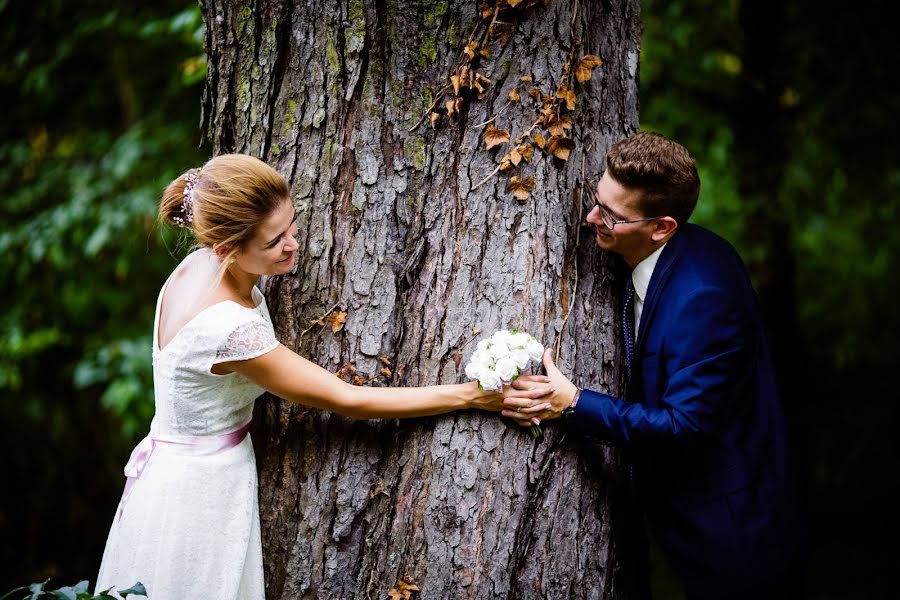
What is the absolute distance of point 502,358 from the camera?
8.12 ft

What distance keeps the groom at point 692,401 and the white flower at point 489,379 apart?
0.15m

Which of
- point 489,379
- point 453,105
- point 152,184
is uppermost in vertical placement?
Result: point 152,184

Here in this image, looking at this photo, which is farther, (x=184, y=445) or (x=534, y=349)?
(x=184, y=445)

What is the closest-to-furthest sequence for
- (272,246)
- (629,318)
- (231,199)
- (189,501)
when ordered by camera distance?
(231,199) → (272,246) → (189,501) → (629,318)

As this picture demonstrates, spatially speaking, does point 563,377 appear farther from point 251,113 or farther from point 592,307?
point 251,113

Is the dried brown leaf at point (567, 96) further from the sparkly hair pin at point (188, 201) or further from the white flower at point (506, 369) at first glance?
the sparkly hair pin at point (188, 201)

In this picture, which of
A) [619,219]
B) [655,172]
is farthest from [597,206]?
[655,172]

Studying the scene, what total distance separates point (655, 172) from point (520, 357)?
867 millimetres

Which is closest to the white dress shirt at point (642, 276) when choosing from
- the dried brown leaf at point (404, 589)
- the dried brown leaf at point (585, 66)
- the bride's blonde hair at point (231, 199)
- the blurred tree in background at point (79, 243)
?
the dried brown leaf at point (585, 66)

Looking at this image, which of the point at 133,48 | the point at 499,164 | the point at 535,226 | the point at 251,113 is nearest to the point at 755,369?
the point at 535,226

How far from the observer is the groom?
98.0 inches

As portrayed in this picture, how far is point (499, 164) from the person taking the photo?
268 cm

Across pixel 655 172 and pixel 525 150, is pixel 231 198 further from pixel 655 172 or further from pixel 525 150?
pixel 655 172

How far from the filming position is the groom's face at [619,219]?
2.63 m
